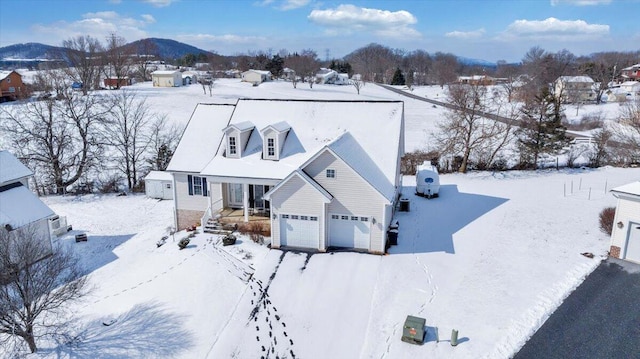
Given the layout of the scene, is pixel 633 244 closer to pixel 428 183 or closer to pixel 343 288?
pixel 428 183

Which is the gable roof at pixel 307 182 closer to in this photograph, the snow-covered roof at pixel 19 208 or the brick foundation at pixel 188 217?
the brick foundation at pixel 188 217

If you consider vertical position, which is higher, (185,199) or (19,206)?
(19,206)

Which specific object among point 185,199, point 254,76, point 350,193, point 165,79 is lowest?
point 185,199

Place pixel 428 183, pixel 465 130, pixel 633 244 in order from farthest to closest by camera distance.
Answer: pixel 465 130 → pixel 428 183 → pixel 633 244

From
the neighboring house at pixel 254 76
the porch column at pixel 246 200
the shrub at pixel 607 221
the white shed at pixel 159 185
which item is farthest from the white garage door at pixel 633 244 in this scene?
the neighboring house at pixel 254 76

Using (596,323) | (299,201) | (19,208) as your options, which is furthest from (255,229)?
(596,323)

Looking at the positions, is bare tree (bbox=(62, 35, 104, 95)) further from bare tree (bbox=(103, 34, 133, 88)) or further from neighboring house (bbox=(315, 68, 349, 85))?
neighboring house (bbox=(315, 68, 349, 85))

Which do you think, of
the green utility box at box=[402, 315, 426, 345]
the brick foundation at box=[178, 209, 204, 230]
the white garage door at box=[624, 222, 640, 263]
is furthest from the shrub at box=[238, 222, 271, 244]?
the white garage door at box=[624, 222, 640, 263]
